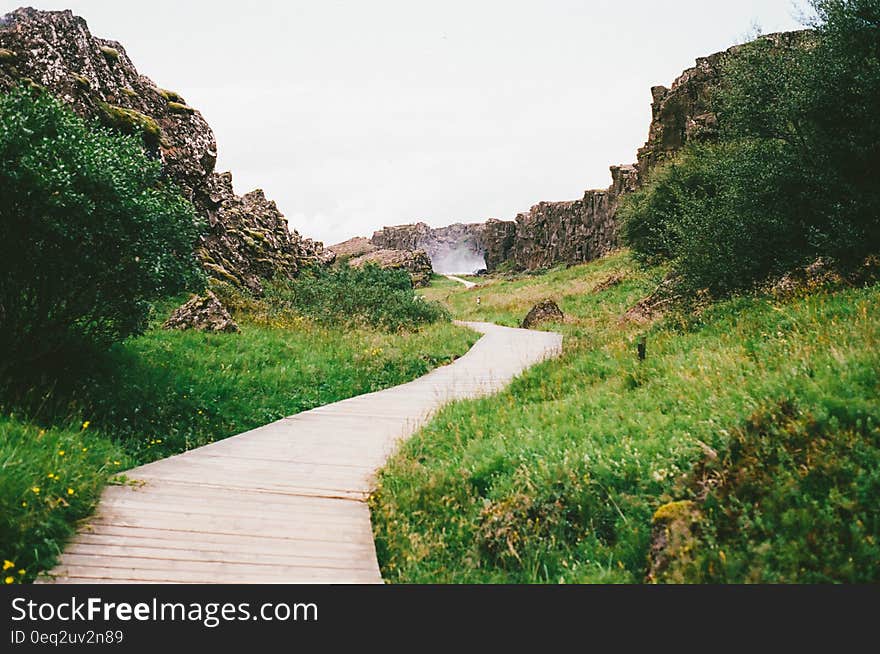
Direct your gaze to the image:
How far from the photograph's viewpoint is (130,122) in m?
21.0

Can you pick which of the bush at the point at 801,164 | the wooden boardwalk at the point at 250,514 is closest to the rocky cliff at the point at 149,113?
the wooden boardwalk at the point at 250,514

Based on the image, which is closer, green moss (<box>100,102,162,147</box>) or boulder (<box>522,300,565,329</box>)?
green moss (<box>100,102,162,147</box>)

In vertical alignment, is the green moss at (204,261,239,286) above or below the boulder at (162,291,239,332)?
above

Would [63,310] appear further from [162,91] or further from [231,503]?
[162,91]

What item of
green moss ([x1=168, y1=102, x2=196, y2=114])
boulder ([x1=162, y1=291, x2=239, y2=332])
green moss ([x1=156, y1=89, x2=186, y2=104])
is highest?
green moss ([x1=156, y1=89, x2=186, y2=104])

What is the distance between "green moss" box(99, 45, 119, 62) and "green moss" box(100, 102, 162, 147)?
3174mm

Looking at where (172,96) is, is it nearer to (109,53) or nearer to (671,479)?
(109,53)

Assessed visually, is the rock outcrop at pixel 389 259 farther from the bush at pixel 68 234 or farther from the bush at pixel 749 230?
the bush at pixel 68 234

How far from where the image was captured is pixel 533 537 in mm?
4895

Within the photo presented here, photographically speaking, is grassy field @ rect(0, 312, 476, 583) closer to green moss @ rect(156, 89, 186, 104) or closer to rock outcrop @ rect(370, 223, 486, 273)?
green moss @ rect(156, 89, 186, 104)

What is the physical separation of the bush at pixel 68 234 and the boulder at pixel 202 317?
4844mm

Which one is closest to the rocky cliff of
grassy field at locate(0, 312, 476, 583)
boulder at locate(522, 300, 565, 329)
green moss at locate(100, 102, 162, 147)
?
green moss at locate(100, 102, 162, 147)

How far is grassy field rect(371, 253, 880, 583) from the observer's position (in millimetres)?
3881

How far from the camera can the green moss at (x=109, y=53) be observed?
2357 cm
